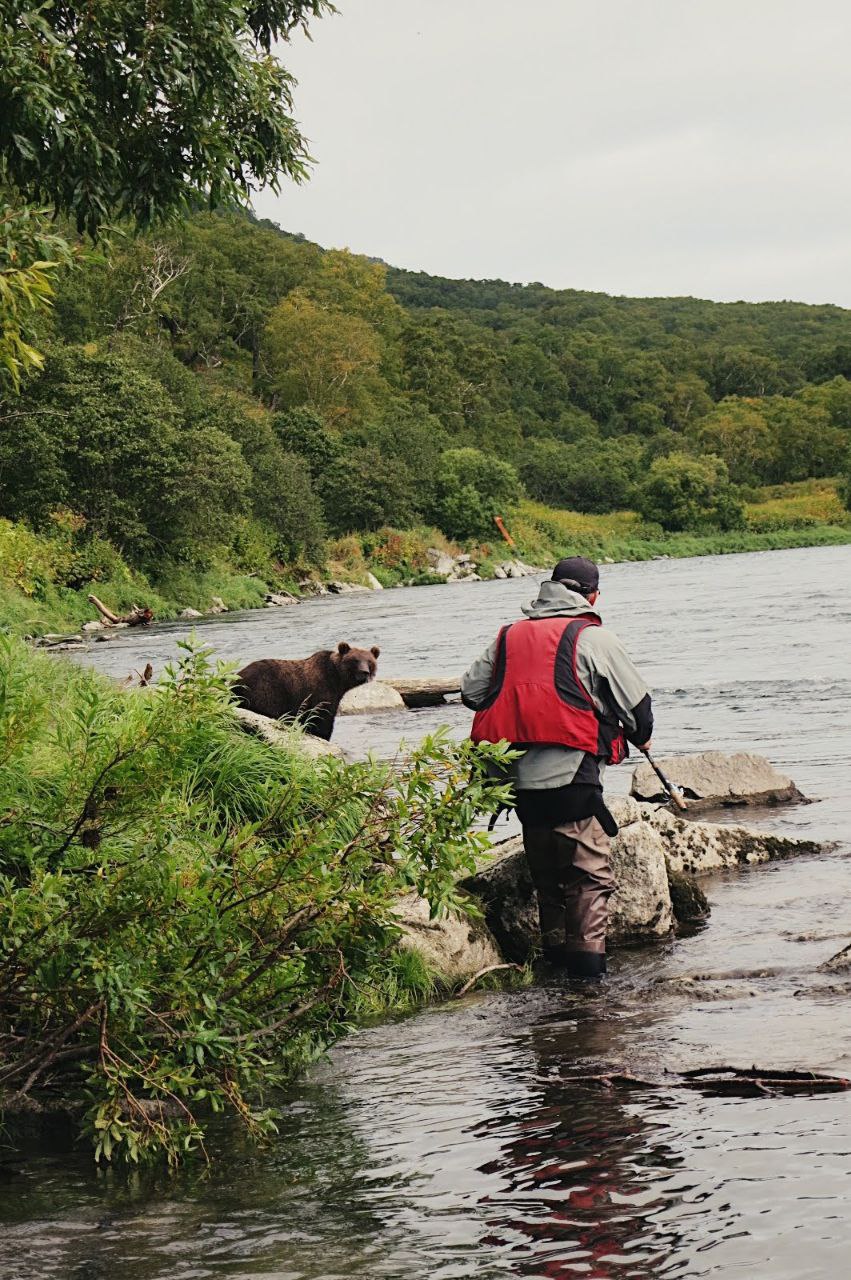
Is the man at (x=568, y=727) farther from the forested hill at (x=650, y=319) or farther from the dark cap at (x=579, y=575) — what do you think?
the forested hill at (x=650, y=319)

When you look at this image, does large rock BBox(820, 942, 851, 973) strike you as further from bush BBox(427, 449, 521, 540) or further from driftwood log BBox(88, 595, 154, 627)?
bush BBox(427, 449, 521, 540)

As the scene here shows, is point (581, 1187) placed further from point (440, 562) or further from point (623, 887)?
point (440, 562)

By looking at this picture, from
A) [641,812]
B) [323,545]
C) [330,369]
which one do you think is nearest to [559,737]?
[641,812]

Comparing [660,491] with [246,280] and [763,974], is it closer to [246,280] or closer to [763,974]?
[246,280]

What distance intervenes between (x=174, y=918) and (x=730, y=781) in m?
8.24

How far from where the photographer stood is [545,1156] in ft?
15.7

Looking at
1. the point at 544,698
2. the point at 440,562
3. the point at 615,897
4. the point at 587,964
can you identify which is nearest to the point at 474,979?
the point at 587,964

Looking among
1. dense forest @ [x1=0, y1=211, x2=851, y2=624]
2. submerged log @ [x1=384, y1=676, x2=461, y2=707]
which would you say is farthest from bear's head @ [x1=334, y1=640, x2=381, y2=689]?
submerged log @ [x1=384, y1=676, x2=461, y2=707]

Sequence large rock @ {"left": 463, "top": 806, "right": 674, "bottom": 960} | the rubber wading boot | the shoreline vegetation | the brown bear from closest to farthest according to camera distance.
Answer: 1. the rubber wading boot
2. large rock @ {"left": 463, "top": 806, "right": 674, "bottom": 960}
3. the brown bear
4. the shoreline vegetation

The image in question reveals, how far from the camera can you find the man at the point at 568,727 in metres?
7.20

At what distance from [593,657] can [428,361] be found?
396 feet

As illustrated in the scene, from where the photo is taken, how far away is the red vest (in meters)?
7.18

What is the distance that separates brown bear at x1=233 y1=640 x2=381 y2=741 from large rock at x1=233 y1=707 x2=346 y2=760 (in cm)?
271

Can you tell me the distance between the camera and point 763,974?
720cm
